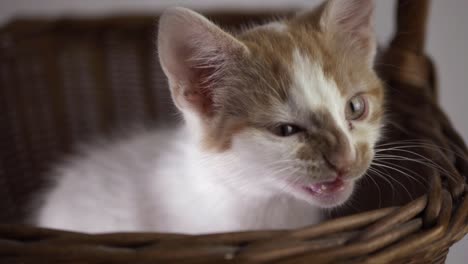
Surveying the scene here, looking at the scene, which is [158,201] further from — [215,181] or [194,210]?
[215,181]

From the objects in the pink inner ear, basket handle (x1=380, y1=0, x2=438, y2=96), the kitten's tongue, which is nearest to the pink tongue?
the kitten's tongue

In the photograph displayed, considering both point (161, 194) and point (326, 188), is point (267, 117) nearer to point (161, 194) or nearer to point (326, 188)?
point (326, 188)

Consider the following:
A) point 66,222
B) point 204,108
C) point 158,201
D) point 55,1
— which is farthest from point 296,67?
point 55,1

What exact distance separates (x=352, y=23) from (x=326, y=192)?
46 cm

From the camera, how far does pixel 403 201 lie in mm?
1099

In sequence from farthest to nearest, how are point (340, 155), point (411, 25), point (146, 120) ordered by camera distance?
1. point (146, 120)
2. point (411, 25)
3. point (340, 155)

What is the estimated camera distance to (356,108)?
42.1 inches

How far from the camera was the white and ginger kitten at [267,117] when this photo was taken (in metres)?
0.96

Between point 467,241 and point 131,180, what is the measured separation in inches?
42.3

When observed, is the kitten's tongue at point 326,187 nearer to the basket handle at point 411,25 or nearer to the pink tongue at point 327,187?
the pink tongue at point 327,187

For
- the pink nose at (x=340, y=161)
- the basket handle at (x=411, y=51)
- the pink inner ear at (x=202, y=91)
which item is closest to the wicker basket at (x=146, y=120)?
the basket handle at (x=411, y=51)

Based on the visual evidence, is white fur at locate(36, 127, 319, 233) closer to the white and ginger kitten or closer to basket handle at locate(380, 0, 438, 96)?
the white and ginger kitten

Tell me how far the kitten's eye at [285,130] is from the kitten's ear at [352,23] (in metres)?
0.30

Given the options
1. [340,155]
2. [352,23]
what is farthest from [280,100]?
[352,23]
